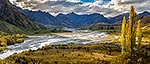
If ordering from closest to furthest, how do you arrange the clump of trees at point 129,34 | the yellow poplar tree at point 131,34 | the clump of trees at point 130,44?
the clump of trees at point 130,44 → the yellow poplar tree at point 131,34 → the clump of trees at point 129,34

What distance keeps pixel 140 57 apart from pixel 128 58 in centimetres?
464

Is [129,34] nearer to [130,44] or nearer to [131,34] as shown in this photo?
[131,34]

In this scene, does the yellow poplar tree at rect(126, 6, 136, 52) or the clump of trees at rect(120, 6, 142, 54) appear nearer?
→ the yellow poplar tree at rect(126, 6, 136, 52)

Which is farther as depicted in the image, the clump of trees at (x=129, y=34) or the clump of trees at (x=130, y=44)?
the clump of trees at (x=129, y=34)

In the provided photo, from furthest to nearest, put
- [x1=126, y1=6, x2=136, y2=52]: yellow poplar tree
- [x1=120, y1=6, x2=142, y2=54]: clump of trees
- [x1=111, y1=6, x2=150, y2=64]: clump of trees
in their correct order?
[x1=120, y1=6, x2=142, y2=54]: clump of trees < [x1=126, y1=6, x2=136, y2=52]: yellow poplar tree < [x1=111, y1=6, x2=150, y2=64]: clump of trees

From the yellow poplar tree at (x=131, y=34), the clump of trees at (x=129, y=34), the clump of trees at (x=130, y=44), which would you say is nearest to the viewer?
the clump of trees at (x=130, y=44)

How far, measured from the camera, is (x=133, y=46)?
4205 inches

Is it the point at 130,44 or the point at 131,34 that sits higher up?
the point at 131,34

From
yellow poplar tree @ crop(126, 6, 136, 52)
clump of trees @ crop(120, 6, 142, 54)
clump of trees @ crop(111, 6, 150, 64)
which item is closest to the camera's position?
clump of trees @ crop(111, 6, 150, 64)

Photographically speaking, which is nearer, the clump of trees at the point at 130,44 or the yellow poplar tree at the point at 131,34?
the clump of trees at the point at 130,44

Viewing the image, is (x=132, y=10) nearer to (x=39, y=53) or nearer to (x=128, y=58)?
(x=128, y=58)

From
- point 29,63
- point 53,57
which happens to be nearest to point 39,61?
point 29,63

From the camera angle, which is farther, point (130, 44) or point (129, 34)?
point (130, 44)

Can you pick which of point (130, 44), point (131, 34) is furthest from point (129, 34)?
point (130, 44)
